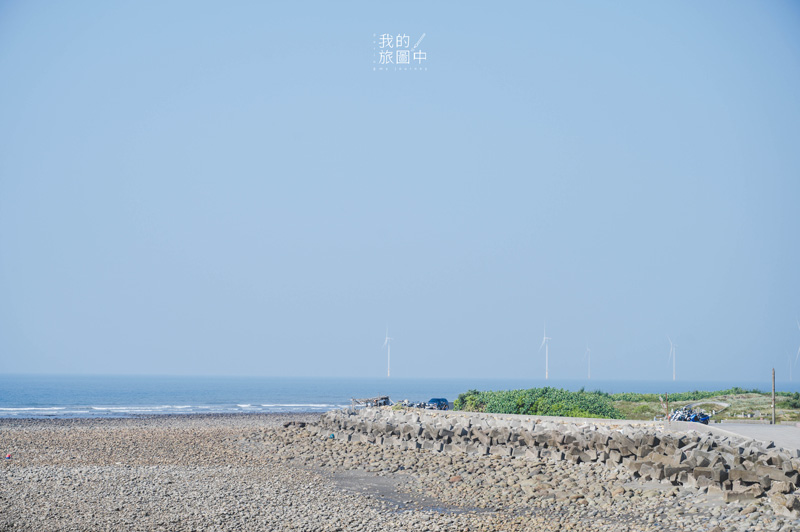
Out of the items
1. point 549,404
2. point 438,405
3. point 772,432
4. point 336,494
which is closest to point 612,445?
point 772,432

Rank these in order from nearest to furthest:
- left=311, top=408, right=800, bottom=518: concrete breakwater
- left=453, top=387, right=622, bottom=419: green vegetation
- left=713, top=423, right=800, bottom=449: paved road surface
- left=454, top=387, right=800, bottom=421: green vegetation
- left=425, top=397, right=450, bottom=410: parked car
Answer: left=311, top=408, right=800, bottom=518: concrete breakwater, left=713, top=423, right=800, bottom=449: paved road surface, left=453, top=387, right=622, bottom=419: green vegetation, left=454, top=387, right=800, bottom=421: green vegetation, left=425, top=397, right=450, bottom=410: parked car

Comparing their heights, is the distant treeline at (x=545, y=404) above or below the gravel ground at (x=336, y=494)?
above

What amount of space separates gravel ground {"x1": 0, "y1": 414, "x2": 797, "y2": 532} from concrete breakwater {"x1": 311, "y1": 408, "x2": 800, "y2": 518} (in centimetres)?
45

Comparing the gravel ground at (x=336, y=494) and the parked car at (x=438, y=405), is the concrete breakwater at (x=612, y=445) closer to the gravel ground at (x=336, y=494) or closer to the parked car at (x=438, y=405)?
the gravel ground at (x=336, y=494)

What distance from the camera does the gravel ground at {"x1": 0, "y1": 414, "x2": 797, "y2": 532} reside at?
600 inches

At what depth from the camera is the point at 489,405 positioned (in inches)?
1212

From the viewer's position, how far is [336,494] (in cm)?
1872

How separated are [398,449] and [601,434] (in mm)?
7147

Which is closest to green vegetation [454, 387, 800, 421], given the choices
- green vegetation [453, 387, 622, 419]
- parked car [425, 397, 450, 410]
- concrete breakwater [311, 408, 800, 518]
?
green vegetation [453, 387, 622, 419]

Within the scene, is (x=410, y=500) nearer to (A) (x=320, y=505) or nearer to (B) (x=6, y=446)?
(A) (x=320, y=505)

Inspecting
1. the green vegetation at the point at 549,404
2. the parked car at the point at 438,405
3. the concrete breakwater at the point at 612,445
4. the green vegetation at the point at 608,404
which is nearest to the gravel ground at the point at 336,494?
the concrete breakwater at the point at 612,445

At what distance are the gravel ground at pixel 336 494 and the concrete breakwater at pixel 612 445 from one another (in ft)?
1.47

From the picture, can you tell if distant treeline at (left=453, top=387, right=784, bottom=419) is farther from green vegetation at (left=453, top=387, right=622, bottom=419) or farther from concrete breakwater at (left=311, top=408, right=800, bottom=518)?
concrete breakwater at (left=311, top=408, right=800, bottom=518)

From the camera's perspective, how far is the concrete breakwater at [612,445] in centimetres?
1516
